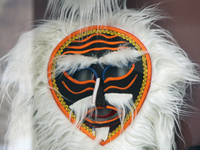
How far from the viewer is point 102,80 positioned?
60 centimetres

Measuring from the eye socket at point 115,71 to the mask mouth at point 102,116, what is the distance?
0.09m

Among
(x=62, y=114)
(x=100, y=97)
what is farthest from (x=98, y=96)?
(x=62, y=114)

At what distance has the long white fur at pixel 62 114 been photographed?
0.58 meters

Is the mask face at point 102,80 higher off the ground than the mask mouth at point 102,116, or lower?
higher

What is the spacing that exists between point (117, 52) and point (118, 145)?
0.84 feet

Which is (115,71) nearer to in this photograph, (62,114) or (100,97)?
(100,97)

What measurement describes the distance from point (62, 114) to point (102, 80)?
147mm

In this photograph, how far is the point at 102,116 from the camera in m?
0.59

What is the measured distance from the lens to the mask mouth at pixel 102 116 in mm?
585

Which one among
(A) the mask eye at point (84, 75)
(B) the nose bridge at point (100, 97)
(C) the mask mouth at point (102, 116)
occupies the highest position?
(A) the mask eye at point (84, 75)

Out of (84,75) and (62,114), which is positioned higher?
(84,75)

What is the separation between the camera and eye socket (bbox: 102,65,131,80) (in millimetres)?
604

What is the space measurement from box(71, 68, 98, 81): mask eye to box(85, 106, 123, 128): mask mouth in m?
0.09

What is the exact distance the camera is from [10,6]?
1.90 ft
